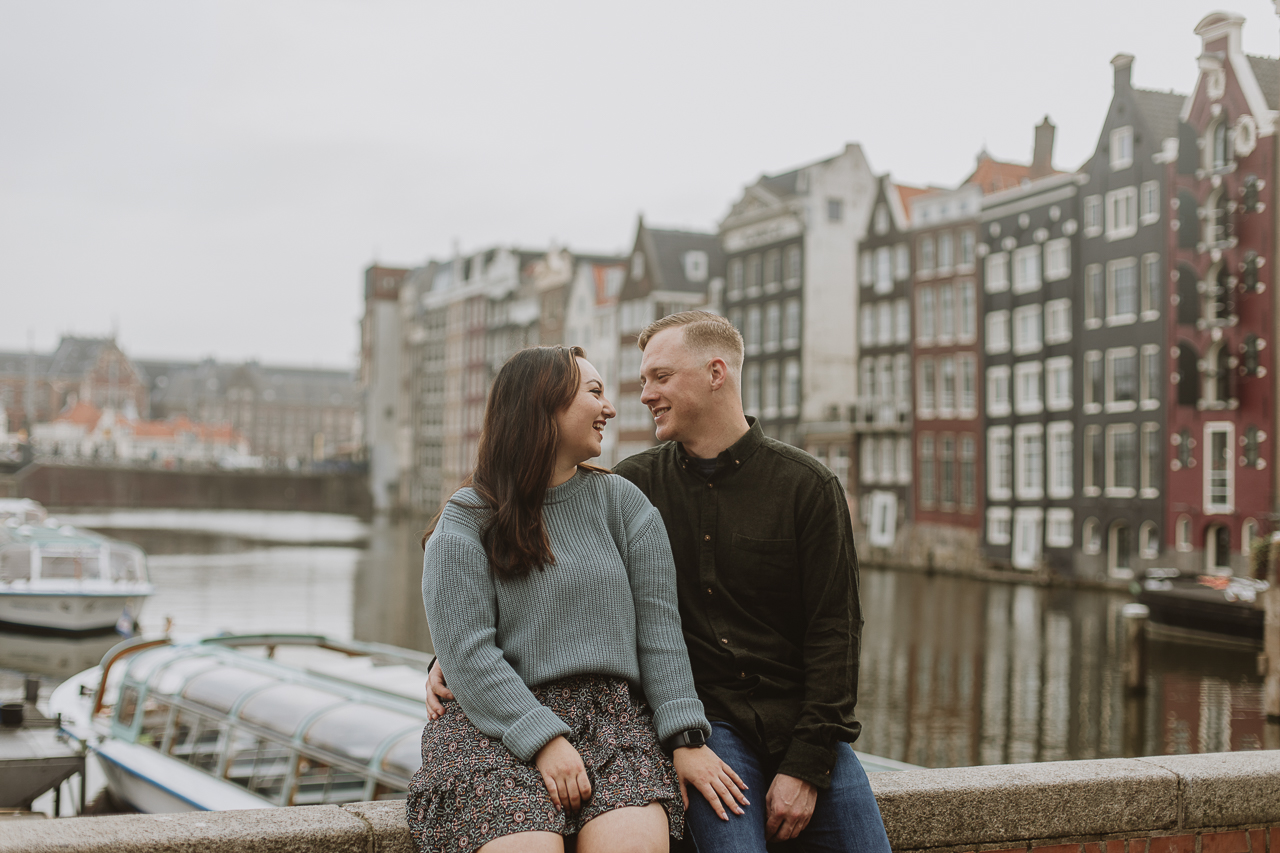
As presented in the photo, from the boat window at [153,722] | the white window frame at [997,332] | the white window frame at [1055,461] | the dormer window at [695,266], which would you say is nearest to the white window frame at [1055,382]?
the white window frame at [1055,461]

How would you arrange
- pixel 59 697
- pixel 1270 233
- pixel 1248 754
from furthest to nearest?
pixel 1270 233 < pixel 59 697 < pixel 1248 754

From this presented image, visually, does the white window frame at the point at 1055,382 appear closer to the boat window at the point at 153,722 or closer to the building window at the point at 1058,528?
the building window at the point at 1058,528

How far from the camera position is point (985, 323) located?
40.3 metres

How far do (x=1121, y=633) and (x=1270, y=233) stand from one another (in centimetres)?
1158

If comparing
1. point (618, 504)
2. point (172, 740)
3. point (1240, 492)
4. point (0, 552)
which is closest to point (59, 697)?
point (172, 740)

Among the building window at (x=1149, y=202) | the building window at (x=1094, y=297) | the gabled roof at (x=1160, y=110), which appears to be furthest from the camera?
the building window at (x=1094, y=297)

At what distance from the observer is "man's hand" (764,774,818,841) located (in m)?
2.93

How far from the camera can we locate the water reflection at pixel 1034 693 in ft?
53.0

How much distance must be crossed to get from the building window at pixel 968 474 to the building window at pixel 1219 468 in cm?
893

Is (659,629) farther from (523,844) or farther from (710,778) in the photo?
(523,844)

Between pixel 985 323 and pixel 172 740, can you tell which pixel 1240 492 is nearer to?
pixel 985 323

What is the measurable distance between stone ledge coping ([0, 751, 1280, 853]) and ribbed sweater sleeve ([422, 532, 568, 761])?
46 cm

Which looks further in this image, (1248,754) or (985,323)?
(985,323)

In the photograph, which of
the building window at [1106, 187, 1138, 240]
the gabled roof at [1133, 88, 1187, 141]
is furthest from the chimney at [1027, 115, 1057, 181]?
the building window at [1106, 187, 1138, 240]
